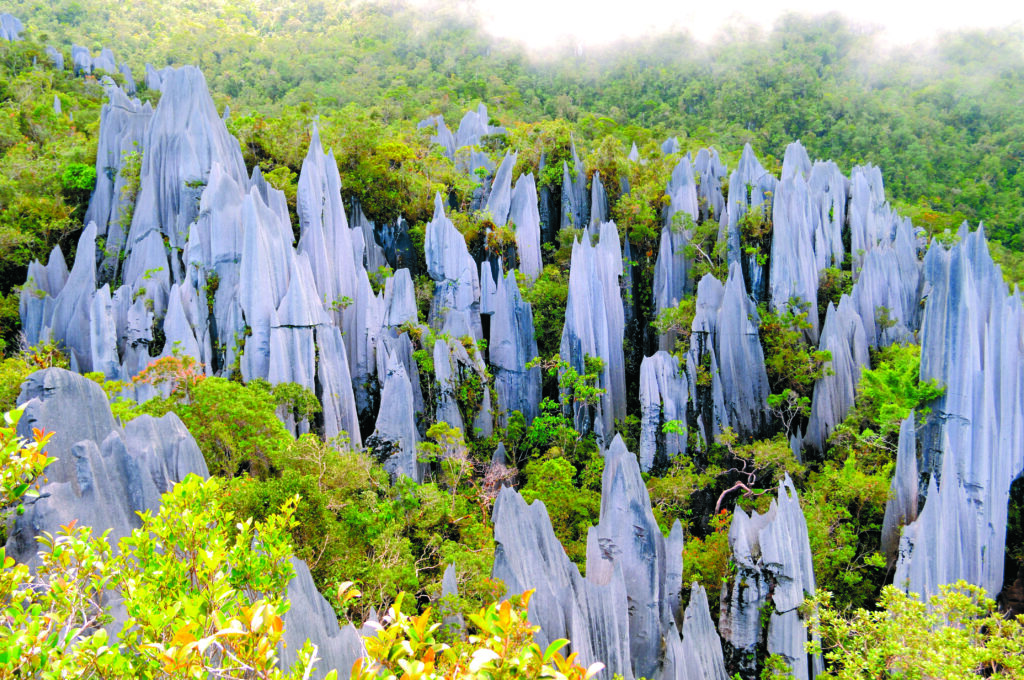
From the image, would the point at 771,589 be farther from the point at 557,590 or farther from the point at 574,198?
the point at 574,198

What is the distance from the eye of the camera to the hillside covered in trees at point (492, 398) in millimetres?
6602

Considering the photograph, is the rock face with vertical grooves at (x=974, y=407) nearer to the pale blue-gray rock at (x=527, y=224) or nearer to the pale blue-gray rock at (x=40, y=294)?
the pale blue-gray rock at (x=527, y=224)

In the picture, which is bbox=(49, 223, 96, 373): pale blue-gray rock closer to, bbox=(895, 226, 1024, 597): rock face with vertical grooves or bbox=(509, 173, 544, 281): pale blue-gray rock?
bbox=(509, 173, 544, 281): pale blue-gray rock

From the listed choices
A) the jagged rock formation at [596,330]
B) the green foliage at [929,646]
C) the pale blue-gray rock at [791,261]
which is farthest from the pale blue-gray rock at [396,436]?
the pale blue-gray rock at [791,261]

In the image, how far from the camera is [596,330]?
2027cm

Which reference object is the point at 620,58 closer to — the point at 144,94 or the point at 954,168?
the point at 954,168

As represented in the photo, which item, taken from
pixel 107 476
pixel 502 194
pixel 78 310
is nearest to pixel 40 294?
pixel 78 310

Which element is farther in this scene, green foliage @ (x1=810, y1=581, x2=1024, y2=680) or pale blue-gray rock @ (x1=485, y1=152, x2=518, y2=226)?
pale blue-gray rock @ (x1=485, y1=152, x2=518, y2=226)

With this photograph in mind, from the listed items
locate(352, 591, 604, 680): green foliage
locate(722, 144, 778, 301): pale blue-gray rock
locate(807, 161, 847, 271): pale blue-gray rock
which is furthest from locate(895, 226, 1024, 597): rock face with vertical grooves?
locate(352, 591, 604, 680): green foliage

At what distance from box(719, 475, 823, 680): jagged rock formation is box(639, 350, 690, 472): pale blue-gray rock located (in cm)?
591

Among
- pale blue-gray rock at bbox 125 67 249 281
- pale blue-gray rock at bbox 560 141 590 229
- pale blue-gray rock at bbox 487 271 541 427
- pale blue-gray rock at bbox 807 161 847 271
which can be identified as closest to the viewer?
pale blue-gray rock at bbox 125 67 249 281

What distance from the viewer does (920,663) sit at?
7.23 m

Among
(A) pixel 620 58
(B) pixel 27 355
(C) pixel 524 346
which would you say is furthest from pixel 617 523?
(A) pixel 620 58

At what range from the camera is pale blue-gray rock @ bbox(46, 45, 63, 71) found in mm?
35000
